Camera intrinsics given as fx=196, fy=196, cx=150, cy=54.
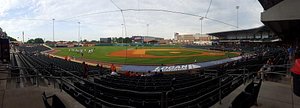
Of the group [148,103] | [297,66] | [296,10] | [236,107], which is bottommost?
[148,103]

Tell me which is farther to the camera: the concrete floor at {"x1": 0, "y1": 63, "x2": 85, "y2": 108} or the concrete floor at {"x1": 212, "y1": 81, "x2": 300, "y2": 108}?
the concrete floor at {"x1": 0, "y1": 63, "x2": 85, "y2": 108}

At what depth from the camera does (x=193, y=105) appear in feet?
15.7

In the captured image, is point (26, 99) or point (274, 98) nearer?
point (274, 98)

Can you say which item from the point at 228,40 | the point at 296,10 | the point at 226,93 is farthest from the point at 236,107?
the point at 228,40

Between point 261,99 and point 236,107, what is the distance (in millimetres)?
2624

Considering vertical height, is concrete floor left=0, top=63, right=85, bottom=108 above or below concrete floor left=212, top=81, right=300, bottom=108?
below

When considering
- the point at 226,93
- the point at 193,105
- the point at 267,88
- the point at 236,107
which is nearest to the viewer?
the point at 236,107

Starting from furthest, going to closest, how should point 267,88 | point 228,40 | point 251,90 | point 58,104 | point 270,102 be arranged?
1. point 228,40
2. point 267,88
3. point 270,102
4. point 251,90
5. point 58,104

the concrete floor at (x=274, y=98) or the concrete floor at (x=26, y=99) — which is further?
the concrete floor at (x=26, y=99)

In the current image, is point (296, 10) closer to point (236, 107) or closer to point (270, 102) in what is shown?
point (270, 102)

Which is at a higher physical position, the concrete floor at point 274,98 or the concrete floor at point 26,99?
the concrete floor at point 274,98

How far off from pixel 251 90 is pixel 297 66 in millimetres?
1073

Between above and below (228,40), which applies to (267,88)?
below

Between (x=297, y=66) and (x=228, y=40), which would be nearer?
(x=297, y=66)
